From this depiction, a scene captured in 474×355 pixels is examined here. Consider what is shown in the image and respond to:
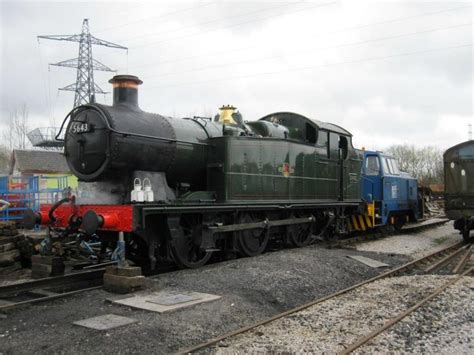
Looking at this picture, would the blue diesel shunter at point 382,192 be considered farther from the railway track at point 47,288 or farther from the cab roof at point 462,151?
the railway track at point 47,288

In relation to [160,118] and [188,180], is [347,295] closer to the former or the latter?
[188,180]

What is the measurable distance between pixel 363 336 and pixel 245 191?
5.22 m

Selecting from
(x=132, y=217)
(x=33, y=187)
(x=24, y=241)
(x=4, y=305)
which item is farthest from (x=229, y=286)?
(x=33, y=187)

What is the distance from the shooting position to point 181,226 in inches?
356

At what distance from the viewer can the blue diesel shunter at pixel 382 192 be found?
16531mm

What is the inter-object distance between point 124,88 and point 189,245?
3.23m

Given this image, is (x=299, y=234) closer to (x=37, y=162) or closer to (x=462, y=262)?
(x=462, y=262)

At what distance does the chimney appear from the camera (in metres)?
8.73

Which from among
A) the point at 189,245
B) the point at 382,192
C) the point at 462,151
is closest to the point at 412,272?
the point at 189,245

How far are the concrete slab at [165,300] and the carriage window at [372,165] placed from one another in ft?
39.4

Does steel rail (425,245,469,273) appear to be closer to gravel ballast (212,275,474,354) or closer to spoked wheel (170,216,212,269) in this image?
gravel ballast (212,275,474,354)

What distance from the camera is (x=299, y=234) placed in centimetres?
1289

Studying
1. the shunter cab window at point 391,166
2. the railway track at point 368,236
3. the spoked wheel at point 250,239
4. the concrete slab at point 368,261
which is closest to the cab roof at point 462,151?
the shunter cab window at point 391,166

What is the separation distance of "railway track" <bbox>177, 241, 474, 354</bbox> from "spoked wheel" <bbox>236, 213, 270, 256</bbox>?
9.47 feet
